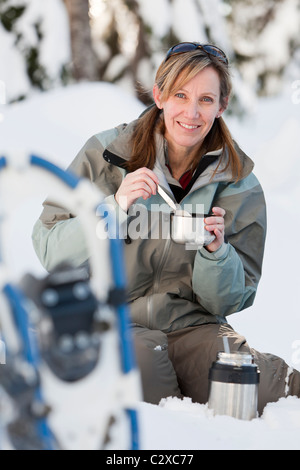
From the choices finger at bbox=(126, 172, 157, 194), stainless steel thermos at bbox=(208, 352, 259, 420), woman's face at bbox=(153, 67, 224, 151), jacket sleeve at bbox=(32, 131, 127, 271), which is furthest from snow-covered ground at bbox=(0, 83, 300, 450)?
woman's face at bbox=(153, 67, 224, 151)

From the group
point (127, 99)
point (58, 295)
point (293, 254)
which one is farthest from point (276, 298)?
point (58, 295)

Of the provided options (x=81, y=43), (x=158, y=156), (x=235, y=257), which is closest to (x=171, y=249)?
(x=235, y=257)

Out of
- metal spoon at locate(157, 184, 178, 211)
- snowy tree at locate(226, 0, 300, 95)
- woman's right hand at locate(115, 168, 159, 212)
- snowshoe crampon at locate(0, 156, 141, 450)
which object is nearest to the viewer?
snowshoe crampon at locate(0, 156, 141, 450)

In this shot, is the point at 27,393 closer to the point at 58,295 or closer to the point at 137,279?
the point at 58,295

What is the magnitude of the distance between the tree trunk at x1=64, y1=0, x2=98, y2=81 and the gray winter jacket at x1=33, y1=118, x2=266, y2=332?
280 inches

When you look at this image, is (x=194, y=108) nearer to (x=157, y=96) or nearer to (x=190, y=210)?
(x=157, y=96)

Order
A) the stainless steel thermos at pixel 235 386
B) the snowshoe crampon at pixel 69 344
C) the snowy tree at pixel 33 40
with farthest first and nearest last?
the snowy tree at pixel 33 40 < the stainless steel thermos at pixel 235 386 < the snowshoe crampon at pixel 69 344

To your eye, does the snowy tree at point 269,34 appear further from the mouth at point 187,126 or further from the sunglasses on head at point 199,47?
the mouth at point 187,126

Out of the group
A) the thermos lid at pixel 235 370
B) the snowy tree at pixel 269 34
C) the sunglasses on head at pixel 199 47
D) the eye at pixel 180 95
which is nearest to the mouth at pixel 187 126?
the eye at pixel 180 95

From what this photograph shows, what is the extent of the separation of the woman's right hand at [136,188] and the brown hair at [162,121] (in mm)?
439

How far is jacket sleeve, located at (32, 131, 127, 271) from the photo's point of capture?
Answer: 2877mm

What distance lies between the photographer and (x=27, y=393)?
1.55 meters

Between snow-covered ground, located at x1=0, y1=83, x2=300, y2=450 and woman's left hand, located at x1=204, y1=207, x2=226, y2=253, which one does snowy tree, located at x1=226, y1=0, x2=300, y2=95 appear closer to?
snow-covered ground, located at x1=0, y1=83, x2=300, y2=450

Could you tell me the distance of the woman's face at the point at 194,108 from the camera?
3.24 meters
